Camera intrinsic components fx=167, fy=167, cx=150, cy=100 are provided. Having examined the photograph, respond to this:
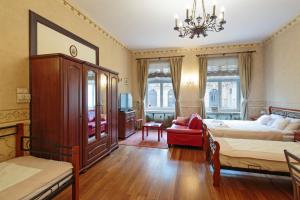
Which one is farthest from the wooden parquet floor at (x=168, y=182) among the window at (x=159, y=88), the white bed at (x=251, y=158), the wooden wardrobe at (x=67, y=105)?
the window at (x=159, y=88)

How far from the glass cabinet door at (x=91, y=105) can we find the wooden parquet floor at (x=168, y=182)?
0.63 metres

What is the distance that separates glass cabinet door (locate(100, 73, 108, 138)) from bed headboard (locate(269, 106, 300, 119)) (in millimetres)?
4356

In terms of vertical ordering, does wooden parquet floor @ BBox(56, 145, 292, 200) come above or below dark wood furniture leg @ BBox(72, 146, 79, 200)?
below

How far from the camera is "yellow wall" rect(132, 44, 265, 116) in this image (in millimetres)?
5734

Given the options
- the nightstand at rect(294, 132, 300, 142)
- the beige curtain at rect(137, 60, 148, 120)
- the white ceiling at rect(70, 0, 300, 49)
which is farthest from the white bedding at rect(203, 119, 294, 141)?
the beige curtain at rect(137, 60, 148, 120)

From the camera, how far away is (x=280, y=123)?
3781 millimetres

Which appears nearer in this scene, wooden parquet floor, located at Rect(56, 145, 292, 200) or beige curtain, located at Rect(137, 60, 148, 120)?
wooden parquet floor, located at Rect(56, 145, 292, 200)

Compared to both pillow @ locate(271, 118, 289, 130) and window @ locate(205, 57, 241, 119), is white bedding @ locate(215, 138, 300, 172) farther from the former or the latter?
window @ locate(205, 57, 241, 119)

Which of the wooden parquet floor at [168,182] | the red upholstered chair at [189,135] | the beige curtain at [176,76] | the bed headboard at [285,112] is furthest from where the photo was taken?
the beige curtain at [176,76]

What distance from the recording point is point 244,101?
5.75 metres

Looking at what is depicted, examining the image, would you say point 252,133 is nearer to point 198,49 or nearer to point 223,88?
point 223,88

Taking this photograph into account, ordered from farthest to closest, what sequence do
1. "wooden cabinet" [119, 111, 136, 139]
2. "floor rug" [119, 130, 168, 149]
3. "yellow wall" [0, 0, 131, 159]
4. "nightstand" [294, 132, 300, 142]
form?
"wooden cabinet" [119, 111, 136, 139] < "floor rug" [119, 130, 168, 149] < "nightstand" [294, 132, 300, 142] < "yellow wall" [0, 0, 131, 159]

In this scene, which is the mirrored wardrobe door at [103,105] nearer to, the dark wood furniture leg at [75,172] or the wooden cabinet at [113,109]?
the wooden cabinet at [113,109]

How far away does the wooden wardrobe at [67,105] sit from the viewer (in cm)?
237
